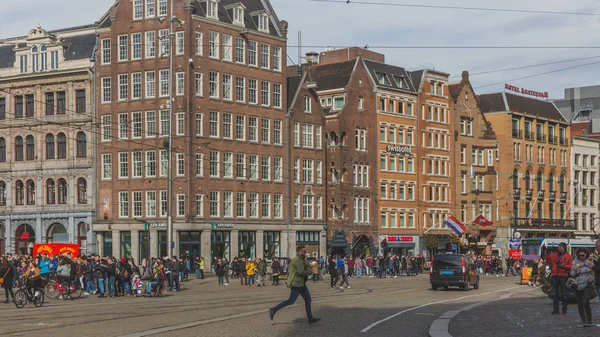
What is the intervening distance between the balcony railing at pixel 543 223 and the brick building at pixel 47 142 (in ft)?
166

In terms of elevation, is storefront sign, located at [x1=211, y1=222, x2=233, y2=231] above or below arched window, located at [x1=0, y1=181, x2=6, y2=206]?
below

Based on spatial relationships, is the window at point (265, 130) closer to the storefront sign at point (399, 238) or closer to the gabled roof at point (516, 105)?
the storefront sign at point (399, 238)

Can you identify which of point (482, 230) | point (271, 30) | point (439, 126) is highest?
point (271, 30)

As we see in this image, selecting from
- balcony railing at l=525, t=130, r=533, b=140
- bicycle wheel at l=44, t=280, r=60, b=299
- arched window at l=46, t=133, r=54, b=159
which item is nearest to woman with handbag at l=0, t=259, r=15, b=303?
bicycle wheel at l=44, t=280, r=60, b=299

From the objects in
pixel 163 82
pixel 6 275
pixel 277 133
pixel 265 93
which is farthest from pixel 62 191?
pixel 6 275

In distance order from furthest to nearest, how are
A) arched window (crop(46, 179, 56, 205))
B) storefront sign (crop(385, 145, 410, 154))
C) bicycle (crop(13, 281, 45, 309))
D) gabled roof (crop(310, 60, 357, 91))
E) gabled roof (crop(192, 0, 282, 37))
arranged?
storefront sign (crop(385, 145, 410, 154))
gabled roof (crop(310, 60, 357, 91))
arched window (crop(46, 179, 56, 205))
gabled roof (crop(192, 0, 282, 37))
bicycle (crop(13, 281, 45, 309))

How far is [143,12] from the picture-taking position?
76.8 metres

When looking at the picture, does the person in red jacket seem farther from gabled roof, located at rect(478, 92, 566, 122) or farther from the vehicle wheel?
gabled roof, located at rect(478, 92, 566, 122)

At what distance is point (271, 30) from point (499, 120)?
38.9 m

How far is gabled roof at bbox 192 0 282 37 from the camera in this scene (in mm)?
76812

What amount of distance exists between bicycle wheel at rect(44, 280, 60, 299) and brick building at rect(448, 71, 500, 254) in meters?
65.0

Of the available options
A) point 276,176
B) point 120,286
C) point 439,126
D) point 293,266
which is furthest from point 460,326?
point 439,126

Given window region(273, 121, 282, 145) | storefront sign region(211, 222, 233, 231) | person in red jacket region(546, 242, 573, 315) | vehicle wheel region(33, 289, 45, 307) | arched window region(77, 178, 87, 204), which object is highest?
window region(273, 121, 282, 145)

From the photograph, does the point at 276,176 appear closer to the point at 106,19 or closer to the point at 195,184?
the point at 195,184
